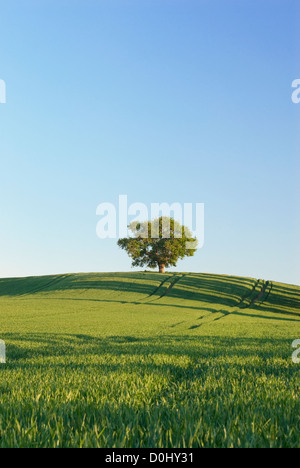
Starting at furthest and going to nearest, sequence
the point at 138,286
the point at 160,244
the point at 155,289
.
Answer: the point at 160,244 → the point at 138,286 → the point at 155,289

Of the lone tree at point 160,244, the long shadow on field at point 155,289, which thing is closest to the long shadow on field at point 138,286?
the long shadow on field at point 155,289

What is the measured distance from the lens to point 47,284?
281 feet

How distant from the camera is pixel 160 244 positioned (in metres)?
97.4

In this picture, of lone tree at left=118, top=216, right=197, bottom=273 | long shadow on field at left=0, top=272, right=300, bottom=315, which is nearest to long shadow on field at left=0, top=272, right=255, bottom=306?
long shadow on field at left=0, top=272, right=300, bottom=315

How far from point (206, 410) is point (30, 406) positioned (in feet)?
7.11

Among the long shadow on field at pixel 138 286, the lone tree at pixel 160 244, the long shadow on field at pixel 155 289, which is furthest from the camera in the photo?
the lone tree at pixel 160 244

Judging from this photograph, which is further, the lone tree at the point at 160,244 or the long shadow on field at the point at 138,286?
the lone tree at the point at 160,244

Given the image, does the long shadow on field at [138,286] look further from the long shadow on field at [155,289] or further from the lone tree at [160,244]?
the lone tree at [160,244]

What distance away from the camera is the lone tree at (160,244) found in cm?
9769

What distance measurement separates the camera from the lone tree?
3846 inches

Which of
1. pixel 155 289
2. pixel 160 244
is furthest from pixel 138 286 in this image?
pixel 160 244

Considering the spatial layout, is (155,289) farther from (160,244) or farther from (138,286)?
(160,244)
